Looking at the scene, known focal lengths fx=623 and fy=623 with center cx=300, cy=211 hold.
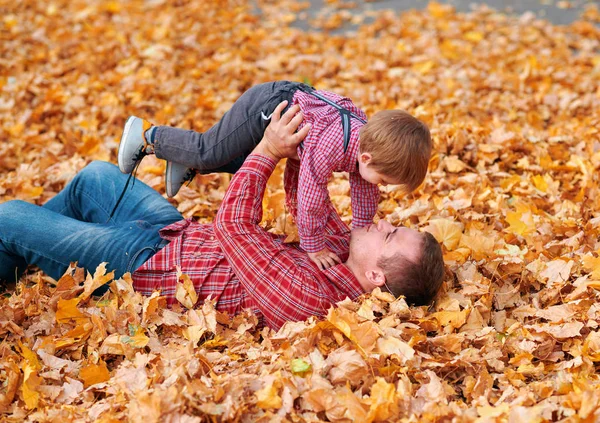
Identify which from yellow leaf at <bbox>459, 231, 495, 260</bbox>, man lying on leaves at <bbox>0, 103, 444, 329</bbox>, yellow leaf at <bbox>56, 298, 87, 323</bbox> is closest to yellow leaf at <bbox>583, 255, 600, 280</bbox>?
yellow leaf at <bbox>459, 231, 495, 260</bbox>

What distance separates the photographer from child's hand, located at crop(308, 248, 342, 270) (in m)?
3.03

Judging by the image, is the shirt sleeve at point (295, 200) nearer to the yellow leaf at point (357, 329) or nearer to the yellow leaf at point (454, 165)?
the yellow leaf at point (357, 329)

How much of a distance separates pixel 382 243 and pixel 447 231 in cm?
73

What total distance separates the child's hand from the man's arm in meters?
0.08

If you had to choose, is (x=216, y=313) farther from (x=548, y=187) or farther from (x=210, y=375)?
(x=548, y=187)

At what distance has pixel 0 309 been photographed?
9.94ft

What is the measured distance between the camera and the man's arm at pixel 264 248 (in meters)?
2.85

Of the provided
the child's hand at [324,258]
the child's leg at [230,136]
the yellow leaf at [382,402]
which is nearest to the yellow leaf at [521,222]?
the child's hand at [324,258]

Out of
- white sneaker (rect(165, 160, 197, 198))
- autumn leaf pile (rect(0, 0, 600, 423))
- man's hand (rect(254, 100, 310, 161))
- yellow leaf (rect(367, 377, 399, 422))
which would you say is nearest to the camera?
yellow leaf (rect(367, 377, 399, 422))

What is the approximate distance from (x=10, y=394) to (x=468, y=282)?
212cm

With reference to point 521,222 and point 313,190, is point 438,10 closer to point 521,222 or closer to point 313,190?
point 521,222

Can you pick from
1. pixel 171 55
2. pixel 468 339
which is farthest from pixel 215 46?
pixel 468 339

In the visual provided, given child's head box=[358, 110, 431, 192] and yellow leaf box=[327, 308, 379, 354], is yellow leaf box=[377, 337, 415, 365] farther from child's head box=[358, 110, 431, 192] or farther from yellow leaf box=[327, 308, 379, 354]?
child's head box=[358, 110, 431, 192]

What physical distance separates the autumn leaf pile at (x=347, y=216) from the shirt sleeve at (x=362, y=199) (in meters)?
0.48
